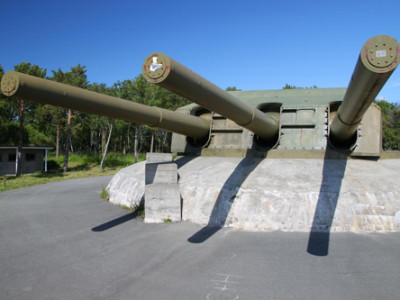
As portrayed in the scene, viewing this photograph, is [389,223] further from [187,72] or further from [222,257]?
[187,72]

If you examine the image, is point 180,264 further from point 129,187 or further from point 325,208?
point 129,187

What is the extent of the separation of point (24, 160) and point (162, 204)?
19863mm

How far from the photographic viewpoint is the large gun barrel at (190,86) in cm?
401

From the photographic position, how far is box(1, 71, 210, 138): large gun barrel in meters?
4.37

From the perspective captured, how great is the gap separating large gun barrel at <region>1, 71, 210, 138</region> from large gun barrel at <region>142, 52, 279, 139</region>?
150 cm

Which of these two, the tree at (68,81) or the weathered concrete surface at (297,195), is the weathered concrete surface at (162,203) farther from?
the tree at (68,81)

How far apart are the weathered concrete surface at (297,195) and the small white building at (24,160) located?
733 inches

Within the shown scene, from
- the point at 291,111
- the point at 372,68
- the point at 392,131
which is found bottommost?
the point at 372,68

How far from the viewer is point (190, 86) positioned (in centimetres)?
439

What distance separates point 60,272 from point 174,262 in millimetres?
1594

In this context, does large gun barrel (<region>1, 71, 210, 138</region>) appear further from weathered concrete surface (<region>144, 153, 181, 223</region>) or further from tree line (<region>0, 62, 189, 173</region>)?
tree line (<region>0, 62, 189, 173</region>)

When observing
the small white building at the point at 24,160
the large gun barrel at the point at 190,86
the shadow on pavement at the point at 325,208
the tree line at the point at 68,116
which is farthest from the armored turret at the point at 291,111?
the small white building at the point at 24,160

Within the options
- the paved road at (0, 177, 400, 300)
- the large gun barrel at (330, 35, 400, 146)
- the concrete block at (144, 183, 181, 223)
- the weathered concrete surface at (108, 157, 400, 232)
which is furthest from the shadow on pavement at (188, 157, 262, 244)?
the large gun barrel at (330, 35, 400, 146)

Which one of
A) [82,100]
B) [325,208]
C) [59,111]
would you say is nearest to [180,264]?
[82,100]
